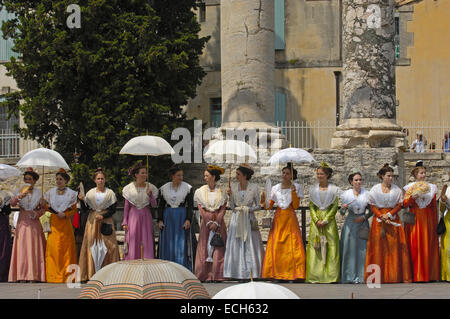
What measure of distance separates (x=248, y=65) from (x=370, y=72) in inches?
108

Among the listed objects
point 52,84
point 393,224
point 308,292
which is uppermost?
point 52,84

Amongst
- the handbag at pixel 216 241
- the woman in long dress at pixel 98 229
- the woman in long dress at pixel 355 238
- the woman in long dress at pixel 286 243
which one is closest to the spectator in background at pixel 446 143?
the woman in long dress at pixel 355 238

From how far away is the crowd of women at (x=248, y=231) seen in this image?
1190 centimetres

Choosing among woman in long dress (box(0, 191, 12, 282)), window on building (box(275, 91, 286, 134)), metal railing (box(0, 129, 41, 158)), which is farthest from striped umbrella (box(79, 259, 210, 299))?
window on building (box(275, 91, 286, 134))

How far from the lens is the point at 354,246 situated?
39.5ft

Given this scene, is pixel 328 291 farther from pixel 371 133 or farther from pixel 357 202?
pixel 371 133

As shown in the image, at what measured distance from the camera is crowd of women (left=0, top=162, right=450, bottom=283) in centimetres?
1190

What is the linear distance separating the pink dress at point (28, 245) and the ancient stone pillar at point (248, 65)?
22.0 ft

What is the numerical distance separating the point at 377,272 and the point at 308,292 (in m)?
1.47

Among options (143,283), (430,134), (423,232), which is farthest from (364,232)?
(430,134)

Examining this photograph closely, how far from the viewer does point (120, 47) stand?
21.0m
